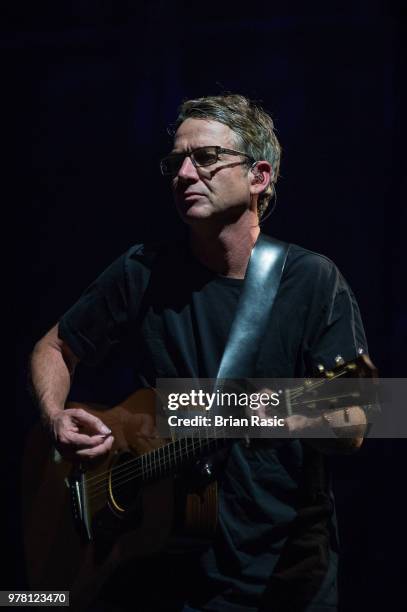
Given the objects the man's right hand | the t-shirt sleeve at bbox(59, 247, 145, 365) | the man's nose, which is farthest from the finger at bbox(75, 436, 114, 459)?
the man's nose

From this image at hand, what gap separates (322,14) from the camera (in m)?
2.87

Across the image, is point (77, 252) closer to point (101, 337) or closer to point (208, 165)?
point (101, 337)

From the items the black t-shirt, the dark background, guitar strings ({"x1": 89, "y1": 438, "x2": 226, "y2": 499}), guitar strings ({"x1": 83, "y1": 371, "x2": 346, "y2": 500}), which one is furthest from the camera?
the dark background

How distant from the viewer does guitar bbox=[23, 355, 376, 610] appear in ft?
6.86

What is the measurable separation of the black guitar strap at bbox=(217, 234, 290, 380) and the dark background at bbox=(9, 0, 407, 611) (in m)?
0.67

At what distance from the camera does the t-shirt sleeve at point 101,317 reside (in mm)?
2518

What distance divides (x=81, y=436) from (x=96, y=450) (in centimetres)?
6

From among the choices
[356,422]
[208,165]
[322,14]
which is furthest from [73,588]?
[322,14]

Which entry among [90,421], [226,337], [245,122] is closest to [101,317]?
[90,421]

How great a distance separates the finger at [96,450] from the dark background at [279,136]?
0.74 meters

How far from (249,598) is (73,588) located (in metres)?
0.67

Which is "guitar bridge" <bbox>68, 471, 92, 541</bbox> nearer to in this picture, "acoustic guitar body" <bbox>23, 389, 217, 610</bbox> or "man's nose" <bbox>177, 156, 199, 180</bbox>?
"acoustic guitar body" <bbox>23, 389, 217, 610</bbox>

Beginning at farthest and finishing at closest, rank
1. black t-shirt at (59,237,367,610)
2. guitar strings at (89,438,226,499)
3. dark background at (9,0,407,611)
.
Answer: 1. dark background at (9,0,407,611)
2. guitar strings at (89,438,226,499)
3. black t-shirt at (59,237,367,610)

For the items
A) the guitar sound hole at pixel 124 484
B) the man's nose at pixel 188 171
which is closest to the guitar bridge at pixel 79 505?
the guitar sound hole at pixel 124 484
